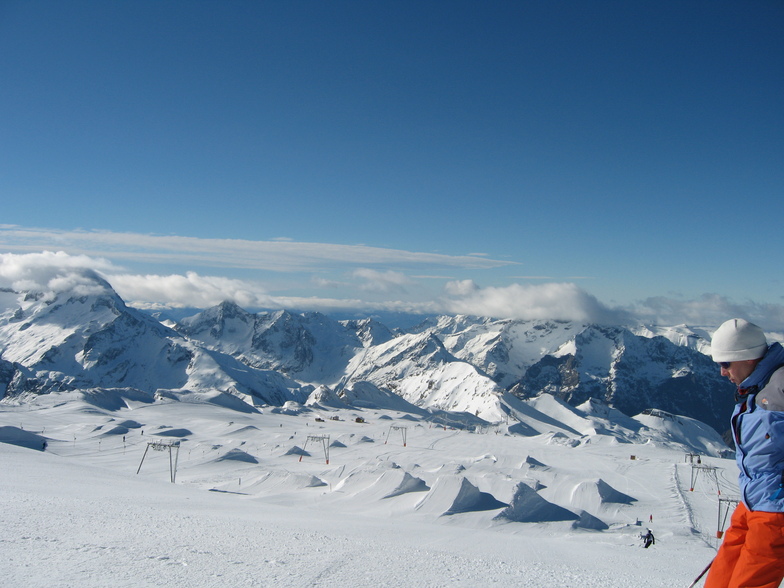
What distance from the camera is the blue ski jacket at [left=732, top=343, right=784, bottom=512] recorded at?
4.84 meters

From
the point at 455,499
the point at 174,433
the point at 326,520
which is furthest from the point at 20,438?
the point at 326,520

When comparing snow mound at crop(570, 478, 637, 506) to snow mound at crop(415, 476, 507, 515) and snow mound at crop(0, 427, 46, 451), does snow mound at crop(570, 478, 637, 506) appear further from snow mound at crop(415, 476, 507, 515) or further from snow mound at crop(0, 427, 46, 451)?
snow mound at crop(0, 427, 46, 451)

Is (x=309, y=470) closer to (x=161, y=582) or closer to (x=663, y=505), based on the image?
(x=663, y=505)

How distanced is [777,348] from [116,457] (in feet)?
189

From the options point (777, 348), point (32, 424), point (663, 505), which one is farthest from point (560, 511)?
point (32, 424)

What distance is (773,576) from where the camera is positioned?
5.00 metres

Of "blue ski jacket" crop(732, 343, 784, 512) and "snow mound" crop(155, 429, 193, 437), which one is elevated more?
"blue ski jacket" crop(732, 343, 784, 512)

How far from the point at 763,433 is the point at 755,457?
0.98 feet

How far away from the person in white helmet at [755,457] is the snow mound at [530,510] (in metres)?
19.9

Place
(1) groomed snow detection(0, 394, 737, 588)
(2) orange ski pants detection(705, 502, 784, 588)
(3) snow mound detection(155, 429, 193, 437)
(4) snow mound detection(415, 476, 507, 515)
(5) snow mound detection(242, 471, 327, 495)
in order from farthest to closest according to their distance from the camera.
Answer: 1. (3) snow mound detection(155, 429, 193, 437)
2. (5) snow mound detection(242, 471, 327, 495)
3. (4) snow mound detection(415, 476, 507, 515)
4. (1) groomed snow detection(0, 394, 737, 588)
5. (2) orange ski pants detection(705, 502, 784, 588)

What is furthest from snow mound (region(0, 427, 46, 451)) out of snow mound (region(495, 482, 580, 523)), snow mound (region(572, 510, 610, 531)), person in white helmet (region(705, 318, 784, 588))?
person in white helmet (region(705, 318, 784, 588))

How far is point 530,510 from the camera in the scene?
24953 millimetres

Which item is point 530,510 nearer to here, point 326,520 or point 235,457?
point 326,520

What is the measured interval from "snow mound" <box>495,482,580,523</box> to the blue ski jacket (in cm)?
2032
